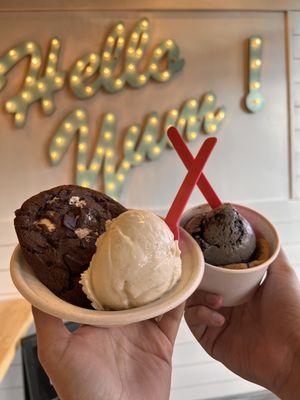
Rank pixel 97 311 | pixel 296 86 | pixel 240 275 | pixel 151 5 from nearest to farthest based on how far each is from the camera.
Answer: pixel 97 311, pixel 240 275, pixel 151 5, pixel 296 86

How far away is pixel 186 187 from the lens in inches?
30.7

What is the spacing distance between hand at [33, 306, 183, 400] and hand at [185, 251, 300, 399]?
7.0 inches

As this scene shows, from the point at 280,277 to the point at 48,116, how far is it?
141cm

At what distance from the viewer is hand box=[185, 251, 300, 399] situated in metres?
0.98

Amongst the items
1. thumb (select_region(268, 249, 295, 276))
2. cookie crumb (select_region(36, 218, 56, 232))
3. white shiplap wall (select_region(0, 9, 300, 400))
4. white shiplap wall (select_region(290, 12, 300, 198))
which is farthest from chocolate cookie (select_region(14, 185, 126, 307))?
white shiplap wall (select_region(290, 12, 300, 198))

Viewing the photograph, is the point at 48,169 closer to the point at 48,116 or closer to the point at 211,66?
the point at 48,116

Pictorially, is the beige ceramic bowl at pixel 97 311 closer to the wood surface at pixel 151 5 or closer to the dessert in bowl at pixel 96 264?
the dessert in bowl at pixel 96 264

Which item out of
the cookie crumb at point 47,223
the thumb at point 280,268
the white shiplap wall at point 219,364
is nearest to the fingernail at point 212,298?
the thumb at point 280,268

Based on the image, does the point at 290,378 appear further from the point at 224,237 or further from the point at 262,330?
the point at 224,237

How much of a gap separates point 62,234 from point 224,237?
0.39m

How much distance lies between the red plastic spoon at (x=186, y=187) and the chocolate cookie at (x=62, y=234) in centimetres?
12

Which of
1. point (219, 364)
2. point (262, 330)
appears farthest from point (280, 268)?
point (219, 364)

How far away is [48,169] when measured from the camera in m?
2.04

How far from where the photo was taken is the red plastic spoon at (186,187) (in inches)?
30.5
